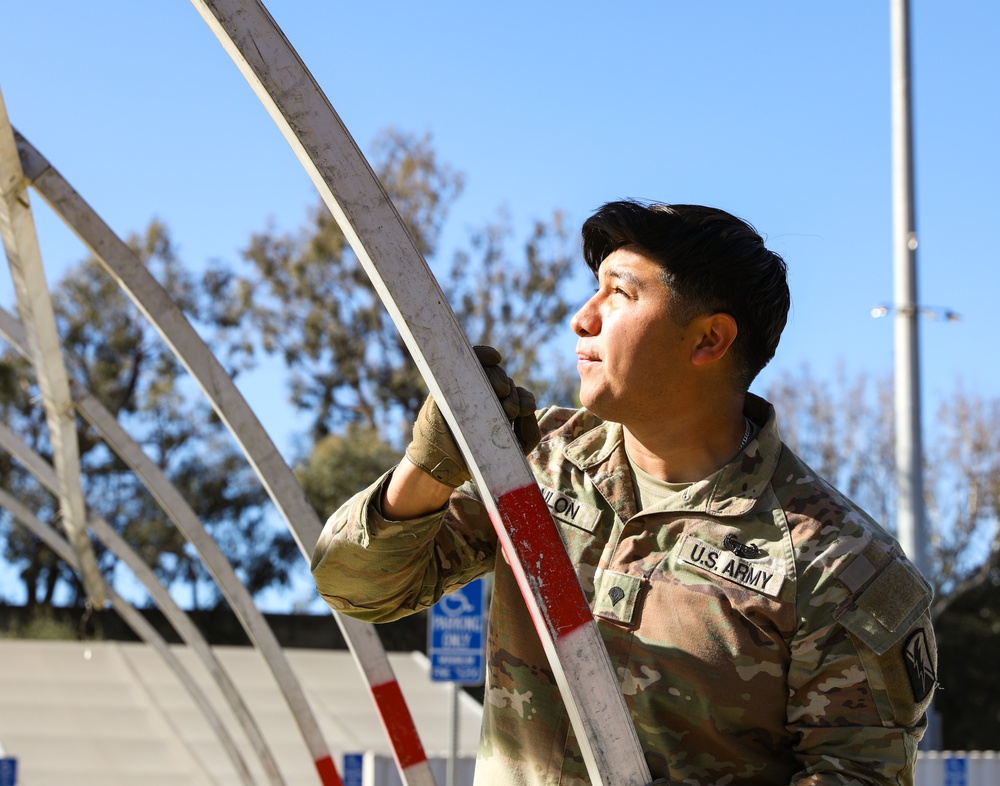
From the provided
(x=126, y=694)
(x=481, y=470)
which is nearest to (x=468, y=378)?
(x=481, y=470)

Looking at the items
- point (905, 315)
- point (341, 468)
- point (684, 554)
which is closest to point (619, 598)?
point (684, 554)

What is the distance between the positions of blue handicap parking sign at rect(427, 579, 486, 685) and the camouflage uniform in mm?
5170

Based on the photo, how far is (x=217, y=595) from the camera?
25.1 m

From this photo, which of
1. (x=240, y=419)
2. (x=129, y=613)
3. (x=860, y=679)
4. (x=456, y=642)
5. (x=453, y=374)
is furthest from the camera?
(x=129, y=613)

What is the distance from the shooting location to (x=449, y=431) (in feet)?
6.53

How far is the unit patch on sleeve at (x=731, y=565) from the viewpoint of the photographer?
2029 mm

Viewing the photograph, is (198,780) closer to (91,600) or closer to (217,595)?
(91,600)

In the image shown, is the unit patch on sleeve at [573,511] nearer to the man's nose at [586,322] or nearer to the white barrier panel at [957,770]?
the man's nose at [586,322]

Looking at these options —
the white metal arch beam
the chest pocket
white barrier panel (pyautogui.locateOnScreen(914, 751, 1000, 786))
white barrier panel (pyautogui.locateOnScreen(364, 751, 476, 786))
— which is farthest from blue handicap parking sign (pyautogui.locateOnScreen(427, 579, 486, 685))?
white barrier panel (pyautogui.locateOnScreen(914, 751, 1000, 786))

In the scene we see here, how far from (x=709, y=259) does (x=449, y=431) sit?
0.57 metres

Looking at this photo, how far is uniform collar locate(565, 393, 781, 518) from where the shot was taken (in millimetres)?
2188

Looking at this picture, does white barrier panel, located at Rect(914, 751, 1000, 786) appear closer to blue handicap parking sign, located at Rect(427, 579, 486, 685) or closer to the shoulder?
blue handicap parking sign, located at Rect(427, 579, 486, 685)

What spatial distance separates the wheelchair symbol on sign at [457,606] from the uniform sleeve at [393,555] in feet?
16.9

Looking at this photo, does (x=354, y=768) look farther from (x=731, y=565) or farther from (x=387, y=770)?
(x=731, y=565)
